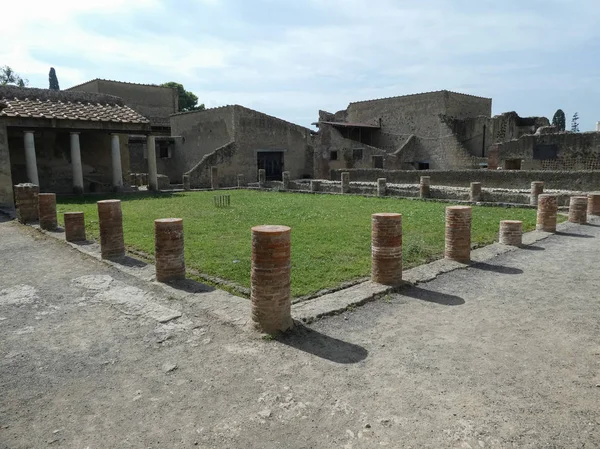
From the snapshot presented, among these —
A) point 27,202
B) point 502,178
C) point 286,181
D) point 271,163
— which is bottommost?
point 27,202

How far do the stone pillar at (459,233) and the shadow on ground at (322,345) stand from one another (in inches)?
134

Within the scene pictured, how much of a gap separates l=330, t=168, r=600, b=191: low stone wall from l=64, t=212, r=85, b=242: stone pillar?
1520cm

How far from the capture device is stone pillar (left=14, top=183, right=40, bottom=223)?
34.2 ft

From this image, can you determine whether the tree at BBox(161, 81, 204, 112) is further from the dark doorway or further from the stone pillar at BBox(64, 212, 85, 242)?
the stone pillar at BBox(64, 212, 85, 242)

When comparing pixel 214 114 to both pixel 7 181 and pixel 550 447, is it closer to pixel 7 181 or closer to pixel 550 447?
pixel 7 181

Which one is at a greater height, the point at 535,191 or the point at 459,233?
the point at 535,191

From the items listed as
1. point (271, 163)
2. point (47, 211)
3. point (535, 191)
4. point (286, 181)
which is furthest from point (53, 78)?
point (535, 191)

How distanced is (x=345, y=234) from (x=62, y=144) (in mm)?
15309

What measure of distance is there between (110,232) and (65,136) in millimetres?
14381

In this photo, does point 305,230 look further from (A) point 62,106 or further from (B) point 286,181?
(A) point 62,106

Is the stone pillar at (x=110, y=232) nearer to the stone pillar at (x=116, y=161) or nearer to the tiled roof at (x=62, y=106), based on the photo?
the tiled roof at (x=62, y=106)

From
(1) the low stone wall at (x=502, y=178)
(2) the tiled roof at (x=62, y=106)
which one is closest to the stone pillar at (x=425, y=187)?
(1) the low stone wall at (x=502, y=178)

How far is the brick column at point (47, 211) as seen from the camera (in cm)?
944

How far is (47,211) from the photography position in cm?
946
